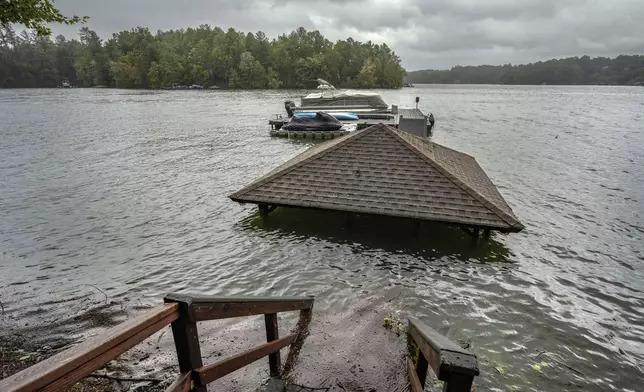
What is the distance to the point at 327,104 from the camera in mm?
50344

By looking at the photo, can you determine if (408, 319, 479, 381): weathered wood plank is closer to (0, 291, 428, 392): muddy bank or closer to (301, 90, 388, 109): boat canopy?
(0, 291, 428, 392): muddy bank

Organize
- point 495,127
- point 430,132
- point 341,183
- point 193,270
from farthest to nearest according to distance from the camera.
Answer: point 495,127 → point 430,132 → point 341,183 → point 193,270

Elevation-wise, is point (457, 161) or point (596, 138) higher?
point (457, 161)

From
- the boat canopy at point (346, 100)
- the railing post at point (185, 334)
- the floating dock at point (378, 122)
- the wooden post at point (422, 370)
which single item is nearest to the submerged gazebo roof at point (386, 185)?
the wooden post at point (422, 370)

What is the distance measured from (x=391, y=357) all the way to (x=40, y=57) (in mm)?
199566

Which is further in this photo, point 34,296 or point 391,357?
point 34,296

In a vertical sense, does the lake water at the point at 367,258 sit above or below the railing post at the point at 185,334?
below

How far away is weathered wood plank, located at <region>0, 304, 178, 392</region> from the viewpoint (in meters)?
1.79

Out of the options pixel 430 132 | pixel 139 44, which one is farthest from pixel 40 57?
pixel 430 132

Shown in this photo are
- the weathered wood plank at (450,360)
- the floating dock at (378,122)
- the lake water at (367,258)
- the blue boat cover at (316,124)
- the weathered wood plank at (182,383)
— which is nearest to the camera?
the weathered wood plank at (450,360)

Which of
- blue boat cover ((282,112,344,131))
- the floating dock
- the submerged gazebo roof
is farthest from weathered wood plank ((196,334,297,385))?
blue boat cover ((282,112,344,131))

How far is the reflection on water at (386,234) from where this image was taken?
1244 centimetres

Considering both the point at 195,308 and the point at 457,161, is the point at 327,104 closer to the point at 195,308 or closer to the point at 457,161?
the point at 457,161

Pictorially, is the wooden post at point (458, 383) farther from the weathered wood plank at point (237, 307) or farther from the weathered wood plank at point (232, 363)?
the weathered wood plank at point (232, 363)
